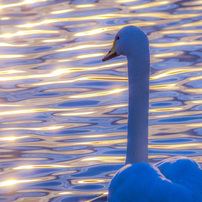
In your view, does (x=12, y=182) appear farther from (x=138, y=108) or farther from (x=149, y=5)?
(x=149, y=5)

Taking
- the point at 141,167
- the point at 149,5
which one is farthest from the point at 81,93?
the point at 149,5

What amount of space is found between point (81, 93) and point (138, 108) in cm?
328

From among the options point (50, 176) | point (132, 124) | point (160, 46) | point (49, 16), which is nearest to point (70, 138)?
point (50, 176)

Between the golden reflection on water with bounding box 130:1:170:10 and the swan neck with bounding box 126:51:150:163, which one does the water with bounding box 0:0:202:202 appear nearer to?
the golden reflection on water with bounding box 130:1:170:10

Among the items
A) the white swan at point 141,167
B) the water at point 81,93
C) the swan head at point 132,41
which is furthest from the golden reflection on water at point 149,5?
the swan head at point 132,41

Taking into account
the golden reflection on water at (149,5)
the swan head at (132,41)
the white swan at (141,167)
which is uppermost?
the swan head at (132,41)

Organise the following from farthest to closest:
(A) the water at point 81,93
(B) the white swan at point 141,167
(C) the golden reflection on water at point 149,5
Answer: (C) the golden reflection on water at point 149,5
(A) the water at point 81,93
(B) the white swan at point 141,167

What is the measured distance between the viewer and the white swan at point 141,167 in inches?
187

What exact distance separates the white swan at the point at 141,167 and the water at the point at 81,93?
A: 808 mm

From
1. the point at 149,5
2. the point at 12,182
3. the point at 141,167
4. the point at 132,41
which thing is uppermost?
the point at 132,41

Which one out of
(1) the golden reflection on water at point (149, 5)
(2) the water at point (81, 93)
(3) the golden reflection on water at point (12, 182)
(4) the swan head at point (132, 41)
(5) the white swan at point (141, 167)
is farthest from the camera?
(1) the golden reflection on water at point (149, 5)

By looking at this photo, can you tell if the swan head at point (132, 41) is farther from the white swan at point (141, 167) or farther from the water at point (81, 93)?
the water at point (81, 93)

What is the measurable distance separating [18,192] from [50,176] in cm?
43

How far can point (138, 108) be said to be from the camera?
5922 mm
